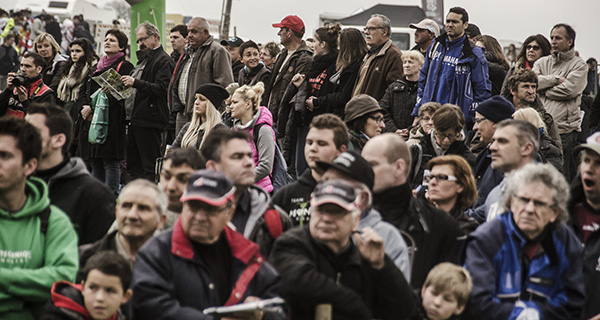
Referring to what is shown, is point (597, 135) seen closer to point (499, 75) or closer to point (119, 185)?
point (499, 75)

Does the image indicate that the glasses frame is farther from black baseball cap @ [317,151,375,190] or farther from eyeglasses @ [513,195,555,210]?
black baseball cap @ [317,151,375,190]

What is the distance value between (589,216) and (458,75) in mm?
4481

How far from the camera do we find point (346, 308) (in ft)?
14.9

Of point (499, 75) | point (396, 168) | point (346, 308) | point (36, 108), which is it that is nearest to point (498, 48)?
point (499, 75)

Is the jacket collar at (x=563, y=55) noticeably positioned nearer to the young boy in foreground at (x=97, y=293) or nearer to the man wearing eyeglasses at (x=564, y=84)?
the man wearing eyeglasses at (x=564, y=84)

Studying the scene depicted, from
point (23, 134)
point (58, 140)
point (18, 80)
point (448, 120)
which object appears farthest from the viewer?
point (18, 80)

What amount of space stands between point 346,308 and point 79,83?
9.46m

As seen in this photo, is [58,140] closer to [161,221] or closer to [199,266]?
[161,221]

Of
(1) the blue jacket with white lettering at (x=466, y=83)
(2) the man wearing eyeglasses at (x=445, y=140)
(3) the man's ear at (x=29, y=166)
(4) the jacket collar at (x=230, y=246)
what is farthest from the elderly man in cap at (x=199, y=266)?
(1) the blue jacket with white lettering at (x=466, y=83)

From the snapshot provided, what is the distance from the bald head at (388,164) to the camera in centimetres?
585

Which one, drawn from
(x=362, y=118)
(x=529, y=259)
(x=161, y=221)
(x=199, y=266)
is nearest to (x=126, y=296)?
(x=199, y=266)

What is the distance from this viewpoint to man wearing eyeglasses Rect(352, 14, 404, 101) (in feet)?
36.1

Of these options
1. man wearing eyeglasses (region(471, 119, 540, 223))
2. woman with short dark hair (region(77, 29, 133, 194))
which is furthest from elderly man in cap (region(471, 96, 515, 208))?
woman with short dark hair (region(77, 29, 133, 194))

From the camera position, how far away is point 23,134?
202 inches
